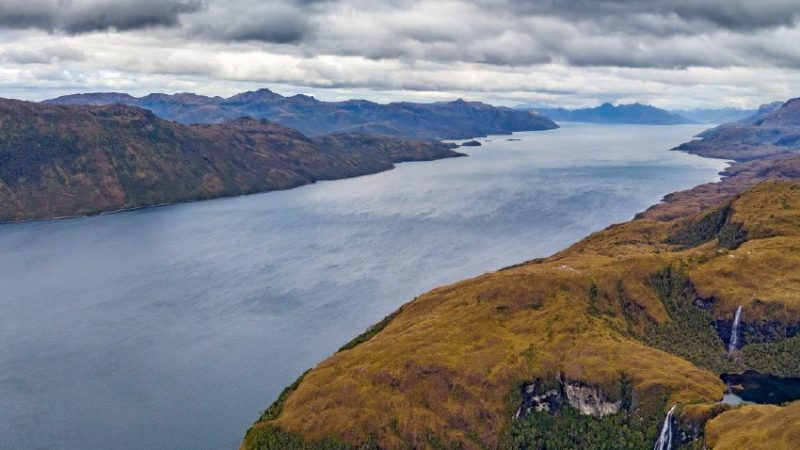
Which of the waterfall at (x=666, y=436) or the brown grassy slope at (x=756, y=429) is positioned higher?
the brown grassy slope at (x=756, y=429)

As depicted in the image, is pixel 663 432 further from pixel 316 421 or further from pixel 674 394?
pixel 316 421

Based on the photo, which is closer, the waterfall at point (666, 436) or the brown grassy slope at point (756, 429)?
the brown grassy slope at point (756, 429)

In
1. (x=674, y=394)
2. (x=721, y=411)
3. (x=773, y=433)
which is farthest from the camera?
(x=674, y=394)

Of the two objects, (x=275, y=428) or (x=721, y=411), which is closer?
(x=721, y=411)

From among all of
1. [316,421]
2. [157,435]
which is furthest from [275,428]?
[157,435]

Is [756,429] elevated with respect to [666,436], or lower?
elevated
